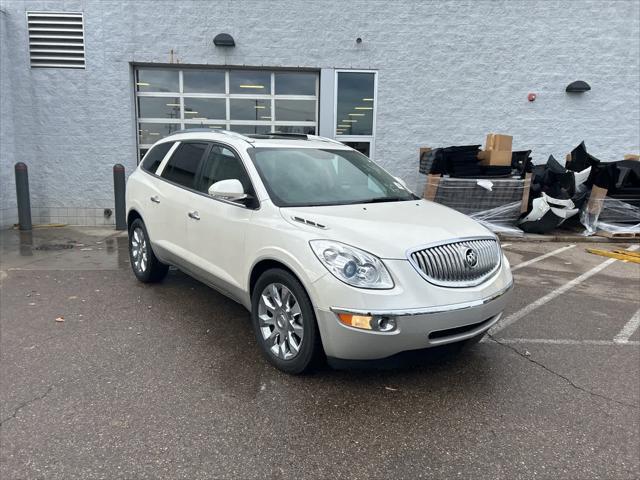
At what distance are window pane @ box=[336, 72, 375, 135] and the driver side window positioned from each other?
6591 mm

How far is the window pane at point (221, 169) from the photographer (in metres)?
4.04

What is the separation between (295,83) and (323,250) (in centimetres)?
842

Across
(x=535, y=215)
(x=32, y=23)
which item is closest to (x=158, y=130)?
(x=32, y=23)

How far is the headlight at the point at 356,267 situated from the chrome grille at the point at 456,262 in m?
0.23

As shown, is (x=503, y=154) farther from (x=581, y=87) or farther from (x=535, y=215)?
(x=581, y=87)

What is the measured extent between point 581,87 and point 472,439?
10.5 meters

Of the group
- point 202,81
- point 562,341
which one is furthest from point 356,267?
point 202,81

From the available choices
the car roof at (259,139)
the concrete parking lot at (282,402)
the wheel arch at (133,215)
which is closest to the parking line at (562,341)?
the concrete parking lot at (282,402)

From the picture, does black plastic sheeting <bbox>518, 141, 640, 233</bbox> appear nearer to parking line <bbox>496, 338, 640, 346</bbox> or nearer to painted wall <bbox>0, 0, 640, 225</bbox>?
painted wall <bbox>0, 0, 640, 225</bbox>

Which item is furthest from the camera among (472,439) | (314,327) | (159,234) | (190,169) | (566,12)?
(566,12)

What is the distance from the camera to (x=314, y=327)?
315cm

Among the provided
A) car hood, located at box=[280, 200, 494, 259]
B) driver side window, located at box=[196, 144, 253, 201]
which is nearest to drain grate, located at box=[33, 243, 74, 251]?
driver side window, located at box=[196, 144, 253, 201]

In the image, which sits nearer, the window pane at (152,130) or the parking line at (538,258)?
the parking line at (538,258)

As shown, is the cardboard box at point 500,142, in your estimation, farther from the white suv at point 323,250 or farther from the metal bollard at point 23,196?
the metal bollard at point 23,196
